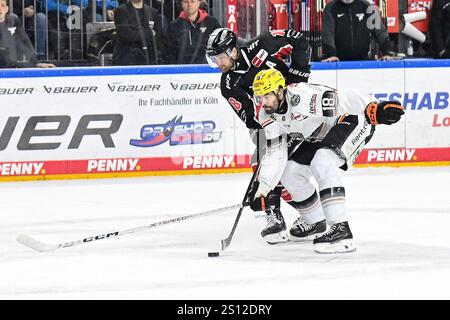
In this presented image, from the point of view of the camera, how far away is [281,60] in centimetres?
722

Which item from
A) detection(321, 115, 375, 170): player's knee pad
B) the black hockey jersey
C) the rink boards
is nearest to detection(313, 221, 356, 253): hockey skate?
detection(321, 115, 375, 170): player's knee pad

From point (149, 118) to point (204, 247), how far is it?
3.30m

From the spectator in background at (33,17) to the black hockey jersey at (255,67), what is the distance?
2.74 metres

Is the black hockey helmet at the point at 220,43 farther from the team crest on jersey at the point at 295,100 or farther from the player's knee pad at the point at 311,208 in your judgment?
the player's knee pad at the point at 311,208

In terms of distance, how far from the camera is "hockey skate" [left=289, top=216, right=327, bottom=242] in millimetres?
6727

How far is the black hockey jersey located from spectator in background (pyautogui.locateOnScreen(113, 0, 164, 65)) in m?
2.55

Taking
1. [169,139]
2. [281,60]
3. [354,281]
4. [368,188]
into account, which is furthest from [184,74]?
[354,281]

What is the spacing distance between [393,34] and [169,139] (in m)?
2.16

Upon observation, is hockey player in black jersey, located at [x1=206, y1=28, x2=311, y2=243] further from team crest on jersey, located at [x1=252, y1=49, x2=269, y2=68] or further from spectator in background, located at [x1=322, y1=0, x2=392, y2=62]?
spectator in background, located at [x1=322, y1=0, x2=392, y2=62]

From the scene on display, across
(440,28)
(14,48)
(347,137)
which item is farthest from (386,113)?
(440,28)

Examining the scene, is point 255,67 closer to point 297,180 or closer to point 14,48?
point 297,180

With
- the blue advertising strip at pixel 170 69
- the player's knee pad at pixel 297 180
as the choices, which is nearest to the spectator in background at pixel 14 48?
the blue advertising strip at pixel 170 69

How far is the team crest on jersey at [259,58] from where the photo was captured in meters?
7.09
